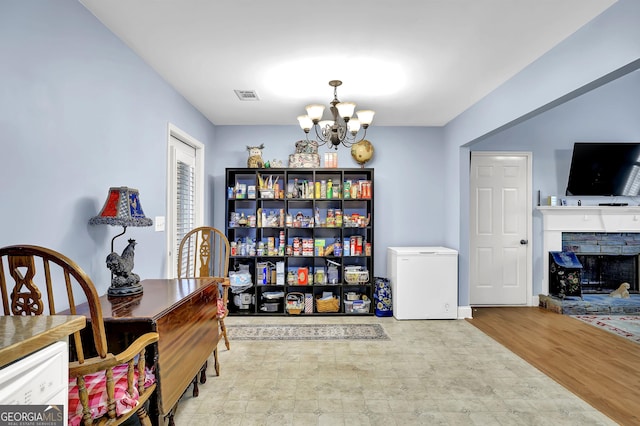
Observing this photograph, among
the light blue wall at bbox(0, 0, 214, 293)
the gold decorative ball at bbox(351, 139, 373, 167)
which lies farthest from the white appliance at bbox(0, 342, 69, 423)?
the gold decorative ball at bbox(351, 139, 373, 167)

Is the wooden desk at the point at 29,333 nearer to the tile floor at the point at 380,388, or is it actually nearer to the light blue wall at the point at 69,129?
the light blue wall at the point at 69,129

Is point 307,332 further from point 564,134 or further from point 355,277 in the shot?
point 564,134

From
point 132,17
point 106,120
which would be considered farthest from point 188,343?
point 132,17

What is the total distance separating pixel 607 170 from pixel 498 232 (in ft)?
5.67

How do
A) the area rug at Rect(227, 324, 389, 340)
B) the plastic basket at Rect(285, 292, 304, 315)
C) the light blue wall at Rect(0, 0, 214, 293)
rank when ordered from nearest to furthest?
the light blue wall at Rect(0, 0, 214, 293) < the area rug at Rect(227, 324, 389, 340) < the plastic basket at Rect(285, 292, 304, 315)

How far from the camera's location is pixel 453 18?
227 centimetres

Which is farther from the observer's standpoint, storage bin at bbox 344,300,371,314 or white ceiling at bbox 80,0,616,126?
storage bin at bbox 344,300,371,314

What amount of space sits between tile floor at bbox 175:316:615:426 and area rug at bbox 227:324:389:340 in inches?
6.1

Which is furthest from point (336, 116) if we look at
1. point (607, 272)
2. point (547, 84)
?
point (607, 272)

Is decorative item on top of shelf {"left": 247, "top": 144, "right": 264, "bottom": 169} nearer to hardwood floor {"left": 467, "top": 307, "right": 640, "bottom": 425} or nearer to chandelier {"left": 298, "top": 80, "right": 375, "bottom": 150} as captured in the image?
chandelier {"left": 298, "top": 80, "right": 375, "bottom": 150}

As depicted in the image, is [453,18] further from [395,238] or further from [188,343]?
[395,238]

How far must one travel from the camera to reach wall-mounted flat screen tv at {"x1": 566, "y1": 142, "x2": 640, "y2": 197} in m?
4.91

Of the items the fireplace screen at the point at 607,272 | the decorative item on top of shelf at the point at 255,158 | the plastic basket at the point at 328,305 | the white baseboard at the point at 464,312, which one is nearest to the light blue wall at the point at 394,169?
the decorative item on top of shelf at the point at 255,158

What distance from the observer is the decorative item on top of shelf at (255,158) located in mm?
4672
